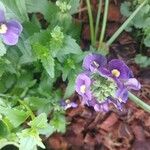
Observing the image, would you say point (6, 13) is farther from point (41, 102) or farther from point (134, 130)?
point (134, 130)

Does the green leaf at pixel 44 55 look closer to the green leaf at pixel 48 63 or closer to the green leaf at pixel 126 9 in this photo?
the green leaf at pixel 48 63

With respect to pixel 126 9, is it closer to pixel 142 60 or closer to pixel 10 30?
pixel 142 60

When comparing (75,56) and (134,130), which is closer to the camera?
(75,56)

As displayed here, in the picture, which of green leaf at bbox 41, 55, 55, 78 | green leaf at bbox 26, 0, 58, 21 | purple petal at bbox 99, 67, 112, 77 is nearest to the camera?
purple petal at bbox 99, 67, 112, 77

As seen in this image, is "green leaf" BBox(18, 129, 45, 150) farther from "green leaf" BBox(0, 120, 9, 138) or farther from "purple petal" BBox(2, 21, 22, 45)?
"purple petal" BBox(2, 21, 22, 45)

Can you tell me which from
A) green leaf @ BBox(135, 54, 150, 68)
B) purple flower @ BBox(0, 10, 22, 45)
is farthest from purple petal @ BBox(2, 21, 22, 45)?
green leaf @ BBox(135, 54, 150, 68)

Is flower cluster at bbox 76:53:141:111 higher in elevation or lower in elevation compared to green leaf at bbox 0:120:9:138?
higher

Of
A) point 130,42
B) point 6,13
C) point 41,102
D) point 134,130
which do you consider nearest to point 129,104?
point 134,130

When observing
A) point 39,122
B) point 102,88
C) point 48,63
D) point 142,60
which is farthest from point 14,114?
point 142,60
